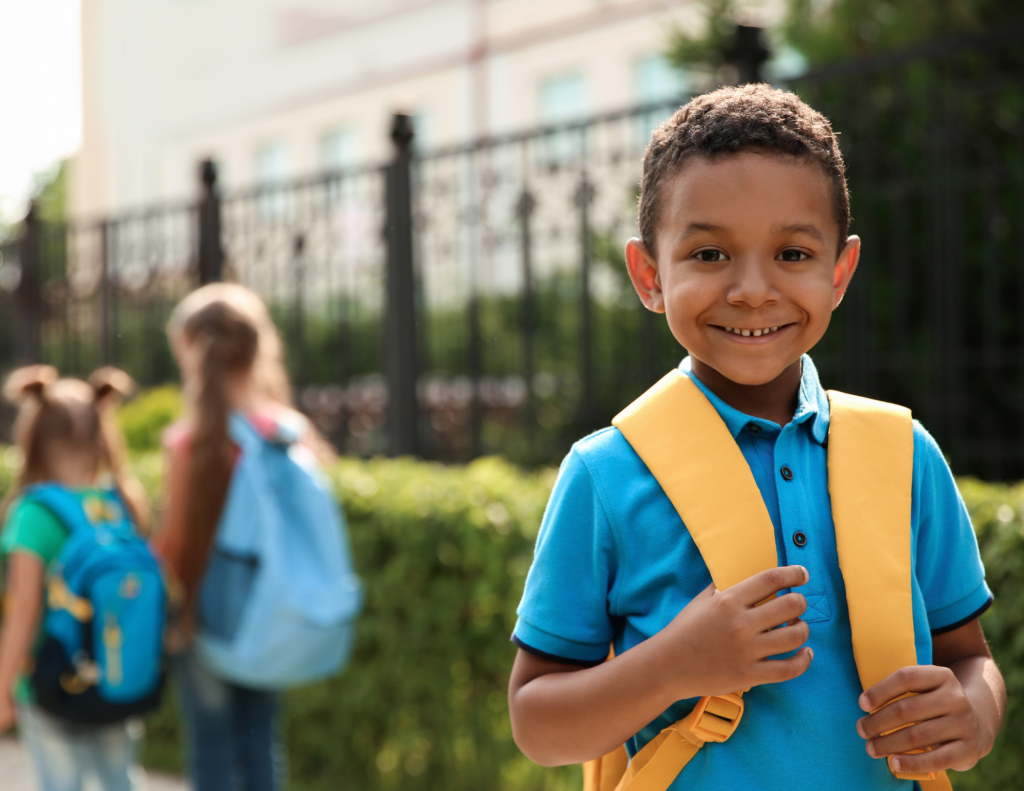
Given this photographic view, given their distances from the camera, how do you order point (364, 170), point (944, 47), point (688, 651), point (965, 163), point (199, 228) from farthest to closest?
point (199, 228)
point (364, 170)
point (965, 163)
point (944, 47)
point (688, 651)

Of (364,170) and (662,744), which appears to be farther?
(364,170)

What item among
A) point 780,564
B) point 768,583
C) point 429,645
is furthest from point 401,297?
point 768,583

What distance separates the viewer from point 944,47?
4.05m

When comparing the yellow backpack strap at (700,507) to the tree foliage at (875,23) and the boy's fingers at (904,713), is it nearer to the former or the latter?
the boy's fingers at (904,713)

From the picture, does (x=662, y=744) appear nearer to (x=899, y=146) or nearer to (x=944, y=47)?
(x=944, y=47)

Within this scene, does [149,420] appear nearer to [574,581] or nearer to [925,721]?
[574,581]

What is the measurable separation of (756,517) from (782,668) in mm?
172

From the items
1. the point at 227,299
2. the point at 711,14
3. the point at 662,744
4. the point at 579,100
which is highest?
the point at 579,100

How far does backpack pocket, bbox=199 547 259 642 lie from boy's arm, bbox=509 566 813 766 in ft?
7.20

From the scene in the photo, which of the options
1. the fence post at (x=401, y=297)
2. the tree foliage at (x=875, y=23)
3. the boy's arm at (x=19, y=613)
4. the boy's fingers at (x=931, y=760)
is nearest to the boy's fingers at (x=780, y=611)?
the boy's fingers at (x=931, y=760)

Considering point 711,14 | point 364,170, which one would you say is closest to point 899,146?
point 711,14

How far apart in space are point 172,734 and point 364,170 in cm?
313

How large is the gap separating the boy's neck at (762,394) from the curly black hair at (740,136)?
0.18 m

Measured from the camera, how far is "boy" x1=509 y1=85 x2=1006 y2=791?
3.88ft
